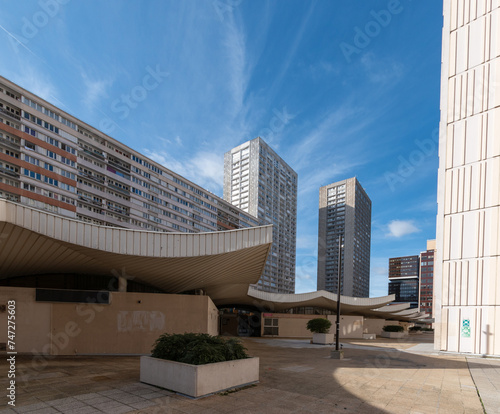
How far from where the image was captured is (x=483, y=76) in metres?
25.3

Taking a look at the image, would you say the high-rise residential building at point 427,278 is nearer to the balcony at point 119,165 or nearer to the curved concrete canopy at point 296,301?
the curved concrete canopy at point 296,301

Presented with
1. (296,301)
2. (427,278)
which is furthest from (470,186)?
(427,278)

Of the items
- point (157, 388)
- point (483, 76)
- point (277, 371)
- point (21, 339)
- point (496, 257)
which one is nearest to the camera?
point (157, 388)

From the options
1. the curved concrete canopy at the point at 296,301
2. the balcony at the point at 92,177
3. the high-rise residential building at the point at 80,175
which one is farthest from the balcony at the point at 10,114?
the curved concrete canopy at the point at 296,301

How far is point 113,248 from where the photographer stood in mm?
13609

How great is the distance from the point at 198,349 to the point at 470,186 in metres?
24.8

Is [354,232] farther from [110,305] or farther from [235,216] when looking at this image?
[110,305]

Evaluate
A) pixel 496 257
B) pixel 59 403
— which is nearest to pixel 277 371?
pixel 59 403

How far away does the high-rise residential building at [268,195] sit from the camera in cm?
13662

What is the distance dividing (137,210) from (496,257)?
71262 mm

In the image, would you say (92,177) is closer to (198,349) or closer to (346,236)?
(198,349)

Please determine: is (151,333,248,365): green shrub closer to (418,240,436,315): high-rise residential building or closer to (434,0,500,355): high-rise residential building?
(434,0,500,355): high-rise residential building

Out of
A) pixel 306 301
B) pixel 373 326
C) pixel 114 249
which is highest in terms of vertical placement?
pixel 114 249

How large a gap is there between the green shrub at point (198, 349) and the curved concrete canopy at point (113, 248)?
471 centimetres
